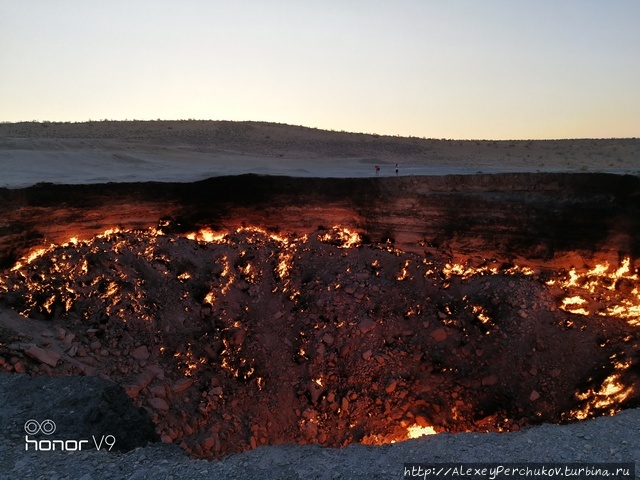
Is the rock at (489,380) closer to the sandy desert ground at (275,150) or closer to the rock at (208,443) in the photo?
the rock at (208,443)

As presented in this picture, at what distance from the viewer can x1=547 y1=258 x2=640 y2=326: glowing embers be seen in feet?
27.5

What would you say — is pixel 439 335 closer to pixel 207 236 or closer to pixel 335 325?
pixel 335 325

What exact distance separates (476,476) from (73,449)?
14.0ft

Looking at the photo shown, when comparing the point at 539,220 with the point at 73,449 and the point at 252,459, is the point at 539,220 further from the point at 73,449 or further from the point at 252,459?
the point at 73,449

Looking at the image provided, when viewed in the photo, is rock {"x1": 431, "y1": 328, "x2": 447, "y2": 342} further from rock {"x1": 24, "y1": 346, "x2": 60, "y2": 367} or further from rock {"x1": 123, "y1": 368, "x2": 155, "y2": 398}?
rock {"x1": 24, "y1": 346, "x2": 60, "y2": 367}

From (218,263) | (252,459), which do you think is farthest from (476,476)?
(218,263)

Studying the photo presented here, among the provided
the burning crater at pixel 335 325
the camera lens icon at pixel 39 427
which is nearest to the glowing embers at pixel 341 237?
the burning crater at pixel 335 325

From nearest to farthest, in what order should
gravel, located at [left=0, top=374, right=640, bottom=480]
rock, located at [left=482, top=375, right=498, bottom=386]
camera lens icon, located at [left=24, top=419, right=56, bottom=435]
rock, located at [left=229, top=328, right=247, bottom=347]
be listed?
gravel, located at [left=0, top=374, right=640, bottom=480]
camera lens icon, located at [left=24, top=419, right=56, bottom=435]
rock, located at [left=482, top=375, right=498, bottom=386]
rock, located at [left=229, top=328, right=247, bottom=347]

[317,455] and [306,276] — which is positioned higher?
[306,276]

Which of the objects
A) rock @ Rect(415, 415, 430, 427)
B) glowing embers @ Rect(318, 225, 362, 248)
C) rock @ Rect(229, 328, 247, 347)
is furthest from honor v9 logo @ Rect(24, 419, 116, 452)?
glowing embers @ Rect(318, 225, 362, 248)

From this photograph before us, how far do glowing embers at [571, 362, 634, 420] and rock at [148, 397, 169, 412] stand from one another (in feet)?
20.9

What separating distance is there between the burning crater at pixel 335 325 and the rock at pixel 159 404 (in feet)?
0.10

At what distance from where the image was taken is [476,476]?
4605 millimetres

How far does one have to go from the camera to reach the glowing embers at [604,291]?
27.5 ft
